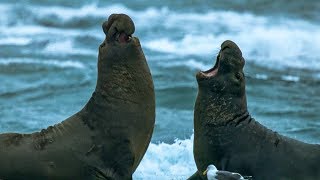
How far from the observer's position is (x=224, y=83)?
23.9 ft

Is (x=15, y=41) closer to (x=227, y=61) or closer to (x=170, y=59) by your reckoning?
(x=170, y=59)

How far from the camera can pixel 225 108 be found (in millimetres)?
7324

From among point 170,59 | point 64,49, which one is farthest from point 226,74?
point 64,49

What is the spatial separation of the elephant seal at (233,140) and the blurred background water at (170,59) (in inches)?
60.7

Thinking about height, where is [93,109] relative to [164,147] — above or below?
above

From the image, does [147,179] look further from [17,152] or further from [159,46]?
[159,46]

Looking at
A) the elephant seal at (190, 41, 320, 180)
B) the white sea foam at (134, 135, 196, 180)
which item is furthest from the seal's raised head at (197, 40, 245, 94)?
the white sea foam at (134, 135, 196, 180)

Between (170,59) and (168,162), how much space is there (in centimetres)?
879

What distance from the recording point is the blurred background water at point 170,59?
11992 mm

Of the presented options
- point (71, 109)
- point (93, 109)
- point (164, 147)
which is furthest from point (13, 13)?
point (93, 109)

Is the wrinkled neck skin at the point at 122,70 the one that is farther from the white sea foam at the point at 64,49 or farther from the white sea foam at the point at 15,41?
the white sea foam at the point at 15,41

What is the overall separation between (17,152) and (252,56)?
11.8 meters

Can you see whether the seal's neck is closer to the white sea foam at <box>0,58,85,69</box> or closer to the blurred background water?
Result: the blurred background water

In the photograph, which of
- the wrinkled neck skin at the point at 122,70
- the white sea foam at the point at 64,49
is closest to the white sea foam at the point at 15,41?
the white sea foam at the point at 64,49
